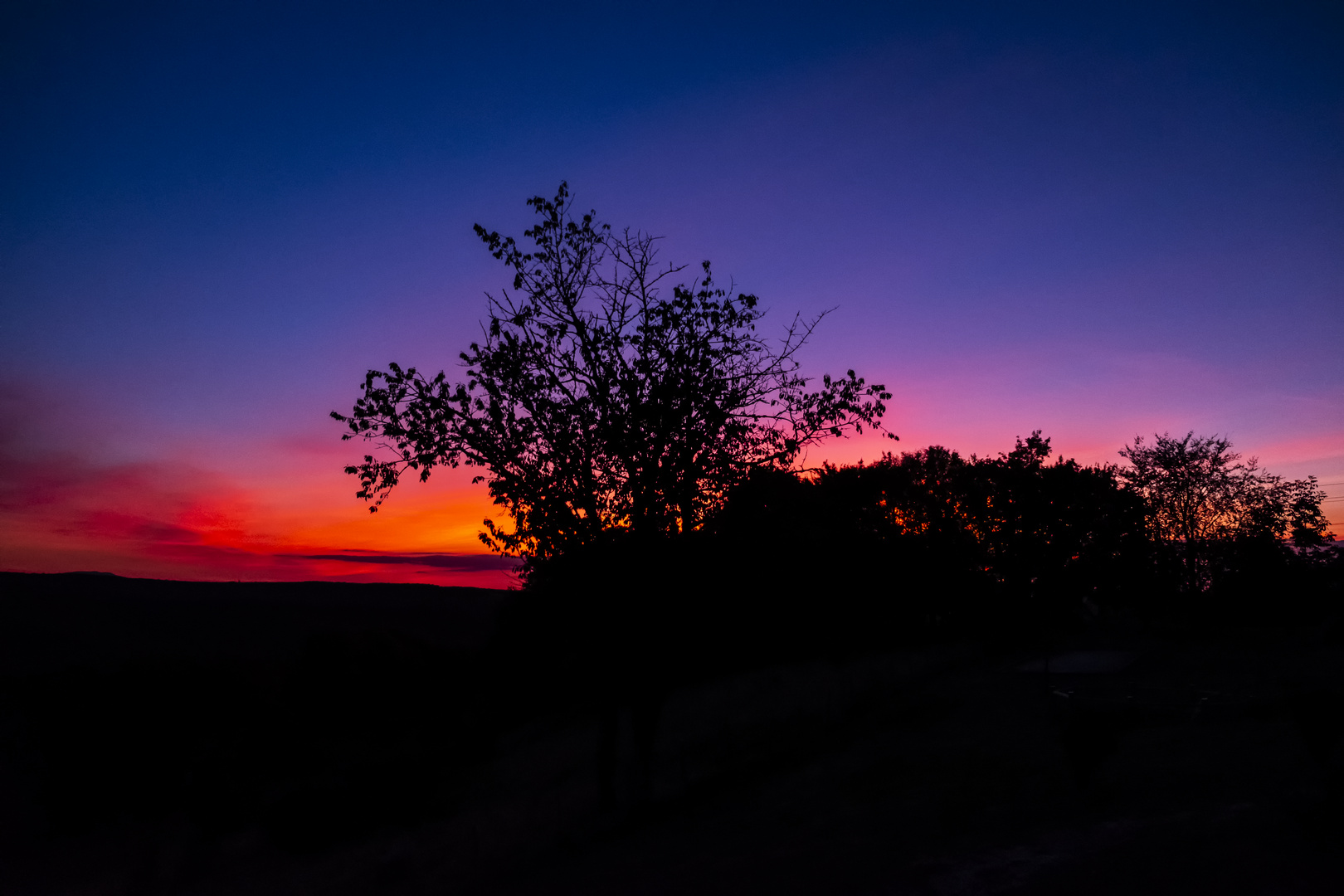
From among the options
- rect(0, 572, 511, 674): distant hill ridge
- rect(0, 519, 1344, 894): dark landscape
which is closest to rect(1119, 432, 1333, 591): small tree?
rect(0, 519, 1344, 894): dark landscape

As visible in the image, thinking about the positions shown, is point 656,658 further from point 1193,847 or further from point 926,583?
point 926,583

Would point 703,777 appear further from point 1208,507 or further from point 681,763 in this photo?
point 1208,507

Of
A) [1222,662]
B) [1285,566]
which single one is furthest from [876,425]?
[1285,566]

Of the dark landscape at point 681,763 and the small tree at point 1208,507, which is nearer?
the dark landscape at point 681,763

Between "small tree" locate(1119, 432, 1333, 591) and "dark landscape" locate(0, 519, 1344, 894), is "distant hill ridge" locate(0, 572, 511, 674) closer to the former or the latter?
"dark landscape" locate(0, 519, 1344, 894)

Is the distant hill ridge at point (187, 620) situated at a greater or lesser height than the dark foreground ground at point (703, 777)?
greater

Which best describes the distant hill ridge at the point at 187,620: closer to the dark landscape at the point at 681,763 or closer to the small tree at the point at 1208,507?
the dark landscape at the point at 681,763

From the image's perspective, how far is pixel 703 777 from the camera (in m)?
19.3

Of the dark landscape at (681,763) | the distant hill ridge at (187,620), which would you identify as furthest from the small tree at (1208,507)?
the distant hill ridge at (187,620)

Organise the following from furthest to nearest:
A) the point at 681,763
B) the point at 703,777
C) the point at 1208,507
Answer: the point at 1208,507, the point at 681,763, the point at 703,777

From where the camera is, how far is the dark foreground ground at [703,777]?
10.2 m

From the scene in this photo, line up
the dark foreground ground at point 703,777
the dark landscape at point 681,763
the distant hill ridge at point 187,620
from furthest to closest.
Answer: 1. the distant hill ridge at point 187,620
2. the dark landscape at point 681,763
3. the dark foreground ground at point 703,777

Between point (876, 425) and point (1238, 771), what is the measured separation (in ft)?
28.8

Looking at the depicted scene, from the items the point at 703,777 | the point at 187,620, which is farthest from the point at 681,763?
the point at 187,620
